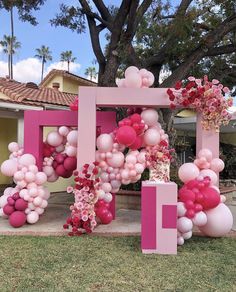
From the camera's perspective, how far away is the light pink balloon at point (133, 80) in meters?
→ 6.74

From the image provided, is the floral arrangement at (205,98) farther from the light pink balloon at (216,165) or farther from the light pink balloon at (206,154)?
the light pink balloon at (216,165)

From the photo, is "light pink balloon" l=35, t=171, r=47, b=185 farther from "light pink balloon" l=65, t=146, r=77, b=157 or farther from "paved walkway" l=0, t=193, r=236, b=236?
"paved walkway" l=0, t=193, r=236, b=236

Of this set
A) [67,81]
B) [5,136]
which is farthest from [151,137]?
[67,81]

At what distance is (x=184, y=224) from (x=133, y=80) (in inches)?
108

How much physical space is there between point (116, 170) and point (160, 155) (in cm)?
93

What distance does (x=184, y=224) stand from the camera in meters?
5.86

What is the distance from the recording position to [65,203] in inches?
401

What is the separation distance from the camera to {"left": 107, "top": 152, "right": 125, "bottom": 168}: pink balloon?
6855 mm

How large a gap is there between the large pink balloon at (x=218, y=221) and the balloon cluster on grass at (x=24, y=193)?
3.23 metres

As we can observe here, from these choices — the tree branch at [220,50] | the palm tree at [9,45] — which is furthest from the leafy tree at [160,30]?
the palm tree at [9,45]

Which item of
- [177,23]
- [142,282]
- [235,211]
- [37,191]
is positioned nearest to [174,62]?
[177,23]

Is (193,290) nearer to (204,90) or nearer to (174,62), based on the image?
(204,90)

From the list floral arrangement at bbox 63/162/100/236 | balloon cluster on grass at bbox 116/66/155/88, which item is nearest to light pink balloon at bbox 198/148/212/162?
balloon cluster on grass at bbox 116/66/155/88

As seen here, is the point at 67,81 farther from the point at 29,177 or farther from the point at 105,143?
the point at 105,143
